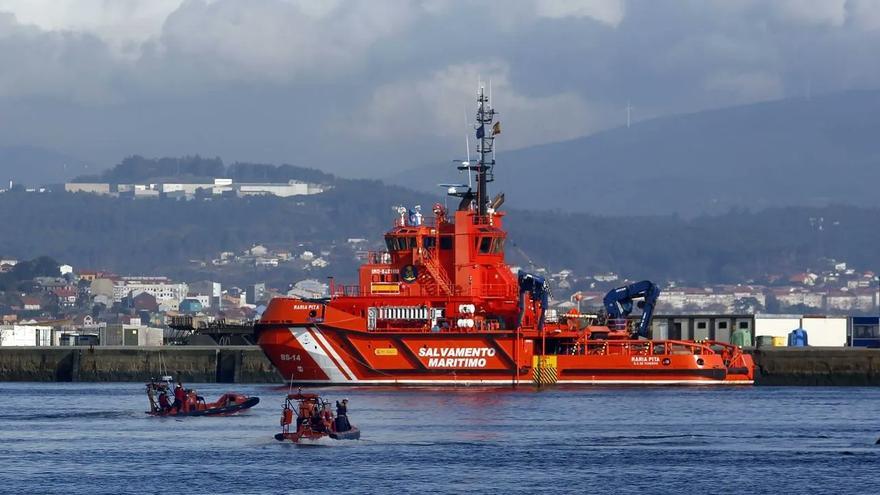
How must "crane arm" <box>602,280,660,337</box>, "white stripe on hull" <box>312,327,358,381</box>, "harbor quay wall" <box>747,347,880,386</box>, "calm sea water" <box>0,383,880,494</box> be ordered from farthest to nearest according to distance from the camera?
"harbor quay wall" <box>747,347,880,386</box> < "crane arm" <box>602,280,660,337</box> < "white stripe on hull" <box>312,327,358,381</box> < "calm sea water" <box>0,383,880,494</box>

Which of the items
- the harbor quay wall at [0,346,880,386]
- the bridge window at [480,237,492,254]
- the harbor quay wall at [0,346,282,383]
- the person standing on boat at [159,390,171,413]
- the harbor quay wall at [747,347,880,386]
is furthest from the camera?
the harbor quay wall at [0,346,282,383]

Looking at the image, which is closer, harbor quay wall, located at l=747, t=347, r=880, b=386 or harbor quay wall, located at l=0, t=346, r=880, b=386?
harbor quay wall, located at l=747, t=347, r=880, b=386

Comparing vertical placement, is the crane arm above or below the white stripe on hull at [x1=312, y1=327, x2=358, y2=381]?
above

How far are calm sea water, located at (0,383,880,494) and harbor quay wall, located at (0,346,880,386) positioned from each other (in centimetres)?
1341

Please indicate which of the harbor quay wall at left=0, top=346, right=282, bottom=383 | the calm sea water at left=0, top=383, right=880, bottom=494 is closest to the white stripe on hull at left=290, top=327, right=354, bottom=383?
the calm sea water at left=0, top=383, right=880, bottom=494

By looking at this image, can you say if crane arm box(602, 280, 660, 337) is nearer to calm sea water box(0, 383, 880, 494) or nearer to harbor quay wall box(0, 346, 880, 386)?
harbor quay wall box(0, 346, 880, 386)

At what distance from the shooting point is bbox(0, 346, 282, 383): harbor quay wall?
4178 inches

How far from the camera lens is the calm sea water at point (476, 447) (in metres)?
54.2

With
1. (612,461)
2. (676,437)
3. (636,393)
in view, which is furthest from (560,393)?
(612,461)

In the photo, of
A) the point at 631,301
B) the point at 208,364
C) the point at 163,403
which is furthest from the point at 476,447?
the point at 208,364

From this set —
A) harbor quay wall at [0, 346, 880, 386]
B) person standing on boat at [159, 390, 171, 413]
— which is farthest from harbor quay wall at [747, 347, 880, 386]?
person standing on boat at [159, 390, 171, 413]

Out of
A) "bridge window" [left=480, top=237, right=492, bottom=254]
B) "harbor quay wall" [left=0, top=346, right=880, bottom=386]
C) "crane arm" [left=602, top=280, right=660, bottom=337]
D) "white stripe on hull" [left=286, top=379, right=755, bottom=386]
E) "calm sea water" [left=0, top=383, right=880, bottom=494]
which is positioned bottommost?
"calm sea water" [left=0, top=383, right=880, bottom=494]

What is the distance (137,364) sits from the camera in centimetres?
10756

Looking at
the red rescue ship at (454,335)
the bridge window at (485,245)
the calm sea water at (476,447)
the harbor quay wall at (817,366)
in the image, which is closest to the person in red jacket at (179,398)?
the calm sea water at (476,447)
